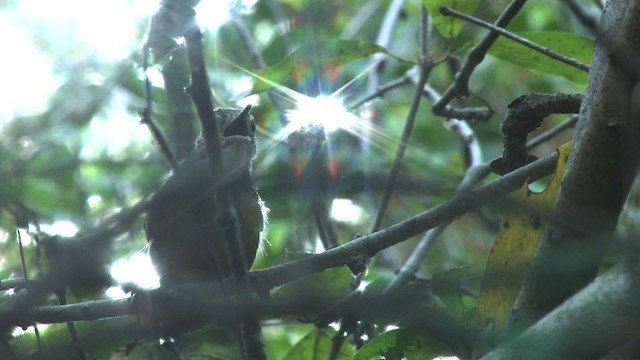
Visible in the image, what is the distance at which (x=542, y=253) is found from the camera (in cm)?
178

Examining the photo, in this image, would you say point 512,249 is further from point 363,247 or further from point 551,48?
point 551,48

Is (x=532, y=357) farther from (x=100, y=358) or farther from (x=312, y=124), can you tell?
(x=312, y=124)

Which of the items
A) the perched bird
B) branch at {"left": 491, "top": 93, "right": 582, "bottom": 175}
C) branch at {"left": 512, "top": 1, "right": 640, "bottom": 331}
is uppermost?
the perched bird

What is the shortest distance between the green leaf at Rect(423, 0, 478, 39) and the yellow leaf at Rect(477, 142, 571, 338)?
1.02 metres

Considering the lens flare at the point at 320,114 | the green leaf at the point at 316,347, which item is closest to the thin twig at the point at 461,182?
the green leaf at the point at 316,347

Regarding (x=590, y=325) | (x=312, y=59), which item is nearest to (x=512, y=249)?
(x=590, y=325)

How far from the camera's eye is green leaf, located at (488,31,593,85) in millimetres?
3139

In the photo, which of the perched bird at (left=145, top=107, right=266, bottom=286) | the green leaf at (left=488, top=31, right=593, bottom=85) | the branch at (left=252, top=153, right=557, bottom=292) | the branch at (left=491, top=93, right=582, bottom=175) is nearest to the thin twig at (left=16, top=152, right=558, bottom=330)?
the branch at (left=252, top=153, right=557, bottom=292)

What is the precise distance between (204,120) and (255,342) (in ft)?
1.78

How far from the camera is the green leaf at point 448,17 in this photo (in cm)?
317

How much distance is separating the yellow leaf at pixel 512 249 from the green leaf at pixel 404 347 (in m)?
0.15

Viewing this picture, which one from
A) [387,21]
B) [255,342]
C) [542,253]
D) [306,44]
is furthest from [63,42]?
[542,253]

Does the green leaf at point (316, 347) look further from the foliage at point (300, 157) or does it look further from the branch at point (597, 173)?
the branch at point (597, 173)

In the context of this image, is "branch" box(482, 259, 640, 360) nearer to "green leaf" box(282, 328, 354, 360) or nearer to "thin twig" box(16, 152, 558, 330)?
"thin twig" box(16, 152, 558, 330)
